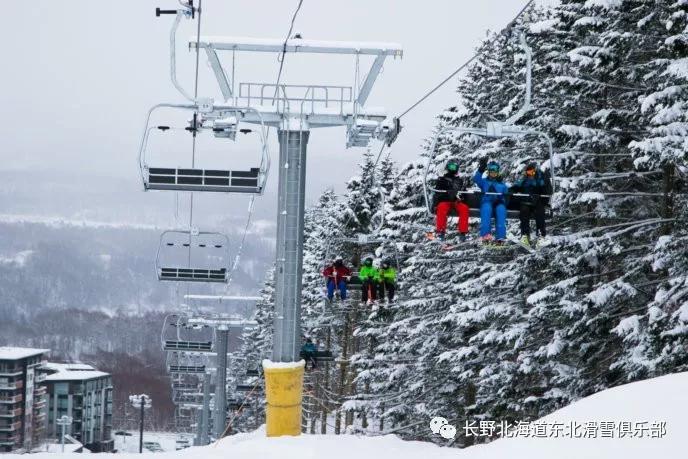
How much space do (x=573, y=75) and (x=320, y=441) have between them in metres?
9.49

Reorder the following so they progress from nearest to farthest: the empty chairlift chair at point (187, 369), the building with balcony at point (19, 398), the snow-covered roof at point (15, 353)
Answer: the empty chairlift chair at point (187, 369) < the building with balcony at point (19, 398) < the snow-covered roof at point (15, 353)

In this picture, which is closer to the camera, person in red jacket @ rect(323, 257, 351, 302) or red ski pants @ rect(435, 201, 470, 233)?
red ski pants @ rect(435, 201, 470, 233)

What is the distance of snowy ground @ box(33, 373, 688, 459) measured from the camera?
28.1 ft

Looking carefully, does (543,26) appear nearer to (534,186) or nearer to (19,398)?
(534,186)

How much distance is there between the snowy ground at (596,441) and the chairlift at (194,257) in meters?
10.6

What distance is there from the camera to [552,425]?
9.69 m

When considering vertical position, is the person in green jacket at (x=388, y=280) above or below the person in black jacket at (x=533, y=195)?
below

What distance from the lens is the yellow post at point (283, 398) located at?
1508 centimetres

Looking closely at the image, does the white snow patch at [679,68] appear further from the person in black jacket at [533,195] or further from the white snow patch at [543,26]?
the white snow patch at [543,26]

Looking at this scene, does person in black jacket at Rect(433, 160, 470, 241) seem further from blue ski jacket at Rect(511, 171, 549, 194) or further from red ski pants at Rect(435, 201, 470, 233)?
blue ski jacket at Rect(511, 171, 549, 194)

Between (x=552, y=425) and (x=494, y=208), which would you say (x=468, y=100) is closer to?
(x=494, y=208)

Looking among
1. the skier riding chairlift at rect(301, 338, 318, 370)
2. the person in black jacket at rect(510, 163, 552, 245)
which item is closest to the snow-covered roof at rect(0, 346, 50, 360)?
the skier riding chairlift at rect(301, 338, 318, 370)

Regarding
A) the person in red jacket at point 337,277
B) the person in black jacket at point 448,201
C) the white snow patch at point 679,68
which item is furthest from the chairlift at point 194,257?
the white snow patch at point 679,68

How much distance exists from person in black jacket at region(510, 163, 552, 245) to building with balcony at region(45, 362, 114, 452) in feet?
352
